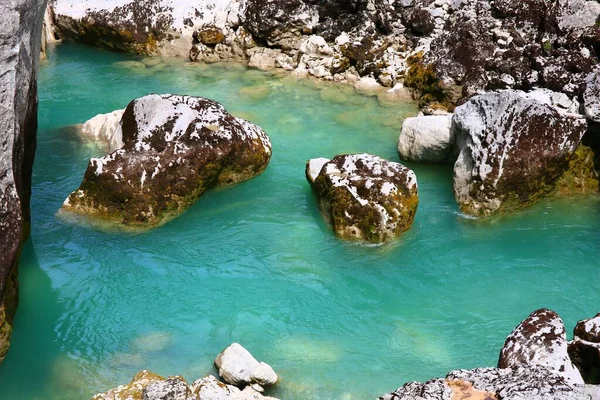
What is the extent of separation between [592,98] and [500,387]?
8.62m

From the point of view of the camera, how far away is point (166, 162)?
42.4ft

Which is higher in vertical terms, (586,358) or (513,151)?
(513,151)

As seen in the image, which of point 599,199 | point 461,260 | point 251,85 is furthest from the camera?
point 251,85

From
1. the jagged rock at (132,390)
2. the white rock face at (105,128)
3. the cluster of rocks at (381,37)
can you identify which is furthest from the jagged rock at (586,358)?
the white rock face at (105,128)

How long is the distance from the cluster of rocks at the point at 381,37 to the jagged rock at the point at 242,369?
27.0 ft

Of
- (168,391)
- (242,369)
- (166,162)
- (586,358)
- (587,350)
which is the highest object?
(166,162)

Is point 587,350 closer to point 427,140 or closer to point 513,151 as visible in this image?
point 513,151

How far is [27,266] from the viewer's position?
467 inches

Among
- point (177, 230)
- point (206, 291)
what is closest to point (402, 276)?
point (206, 291)

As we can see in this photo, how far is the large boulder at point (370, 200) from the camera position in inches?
482

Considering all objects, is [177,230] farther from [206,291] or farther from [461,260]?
[461,260]

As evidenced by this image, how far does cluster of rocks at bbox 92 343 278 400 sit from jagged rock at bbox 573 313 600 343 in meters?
3.63

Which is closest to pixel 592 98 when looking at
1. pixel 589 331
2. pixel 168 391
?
pixel 589 331

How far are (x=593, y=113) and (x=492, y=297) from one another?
14.7ft
